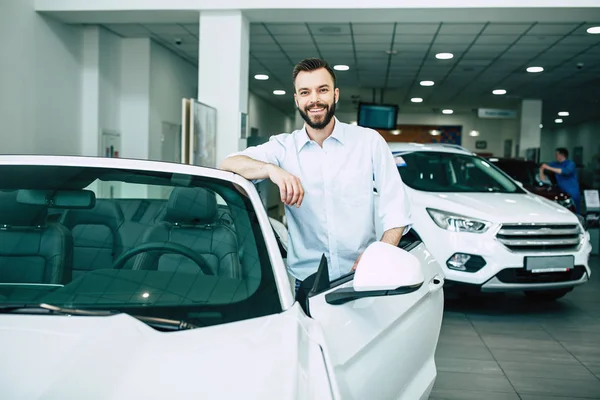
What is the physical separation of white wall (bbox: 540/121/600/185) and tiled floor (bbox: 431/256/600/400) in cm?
2180

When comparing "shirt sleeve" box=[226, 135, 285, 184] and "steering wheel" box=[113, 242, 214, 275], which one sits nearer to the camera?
"steering wheel" box=[113, 242, 214, 275]

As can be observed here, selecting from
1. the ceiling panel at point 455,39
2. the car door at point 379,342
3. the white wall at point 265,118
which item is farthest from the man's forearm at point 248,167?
the white wall at point 265,118

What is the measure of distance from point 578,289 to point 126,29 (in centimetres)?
764

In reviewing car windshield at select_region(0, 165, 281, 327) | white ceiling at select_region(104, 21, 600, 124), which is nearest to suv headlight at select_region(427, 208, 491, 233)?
car windshield at select_region(0, 165, 281, 327)

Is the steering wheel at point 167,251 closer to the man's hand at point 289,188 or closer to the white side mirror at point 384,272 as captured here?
the man's hand at point 289,188

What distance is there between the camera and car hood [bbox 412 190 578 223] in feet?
17.5

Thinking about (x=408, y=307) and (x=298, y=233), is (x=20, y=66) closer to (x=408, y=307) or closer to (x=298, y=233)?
(x=298, y=233)

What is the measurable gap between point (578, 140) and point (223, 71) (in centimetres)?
2423

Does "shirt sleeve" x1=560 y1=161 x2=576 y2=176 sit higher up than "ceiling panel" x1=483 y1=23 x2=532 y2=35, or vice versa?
"ceiling panel" x1=483 y1=23 x2=532 y2=35

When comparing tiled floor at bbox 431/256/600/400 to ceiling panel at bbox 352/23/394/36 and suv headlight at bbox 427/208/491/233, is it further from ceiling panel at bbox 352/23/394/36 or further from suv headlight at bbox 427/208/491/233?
ceiling panel at bbox 352/23/394/36

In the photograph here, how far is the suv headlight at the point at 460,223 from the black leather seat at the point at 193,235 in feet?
12.2

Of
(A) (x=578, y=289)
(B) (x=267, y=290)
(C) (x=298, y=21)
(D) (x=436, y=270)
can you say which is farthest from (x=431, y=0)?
(B) (x=267, y=290)

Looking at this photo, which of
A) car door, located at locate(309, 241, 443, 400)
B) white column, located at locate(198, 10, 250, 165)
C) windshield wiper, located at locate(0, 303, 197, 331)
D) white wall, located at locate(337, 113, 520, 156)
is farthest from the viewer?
white wall, located at locate(337, 113, 520, 156)

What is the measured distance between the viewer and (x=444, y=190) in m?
5.95
